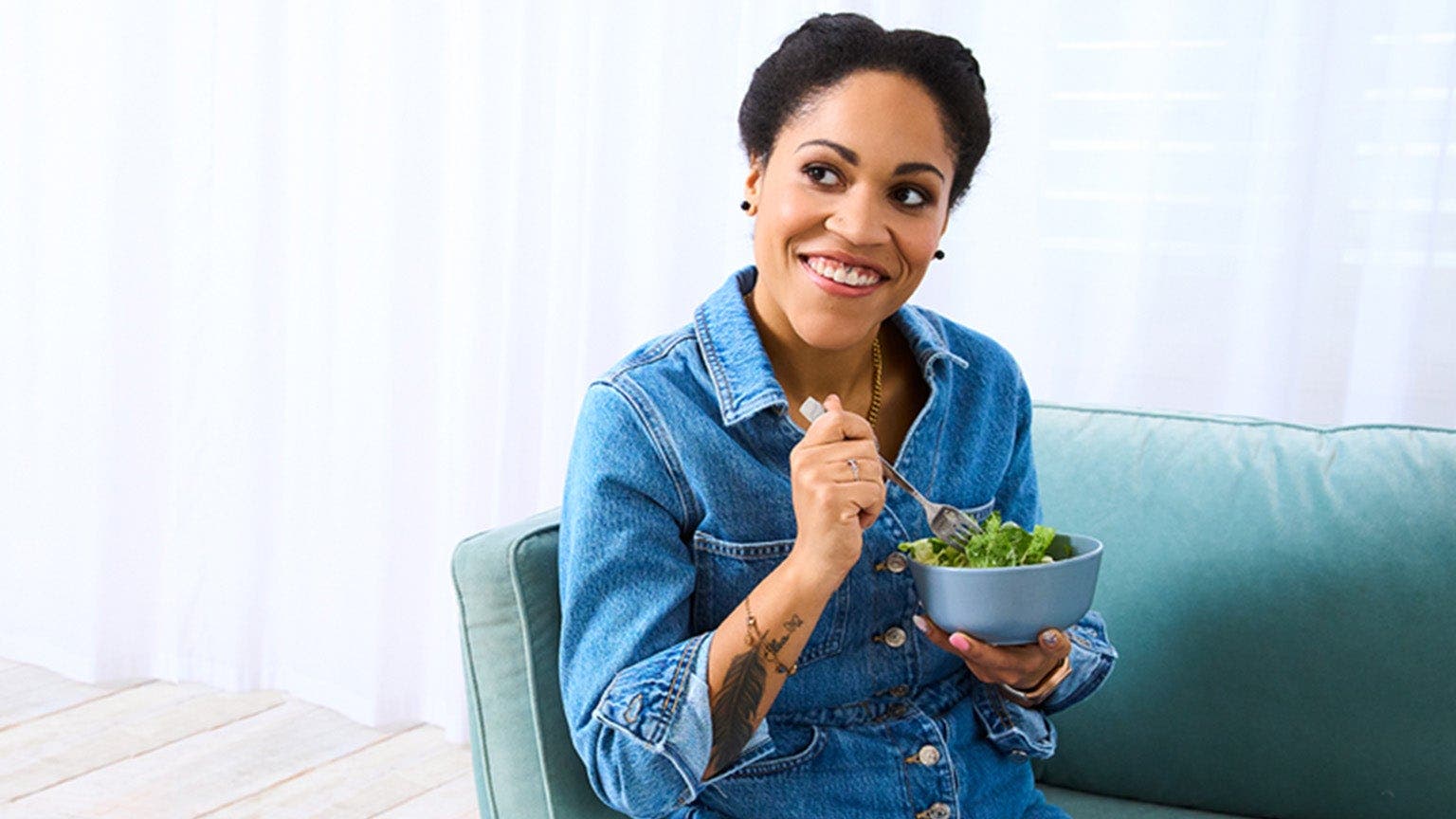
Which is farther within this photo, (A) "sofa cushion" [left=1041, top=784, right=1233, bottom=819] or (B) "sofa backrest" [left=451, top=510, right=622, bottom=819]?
(A) "sofa cushion" [left=1041, top=784, right=1233, bottom=819]

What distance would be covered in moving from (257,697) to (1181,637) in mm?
1912

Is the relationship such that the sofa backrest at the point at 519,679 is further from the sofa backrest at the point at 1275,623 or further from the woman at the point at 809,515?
the sofa backrest at the point at 1275,623

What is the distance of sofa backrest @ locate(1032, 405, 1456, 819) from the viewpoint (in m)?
1.61

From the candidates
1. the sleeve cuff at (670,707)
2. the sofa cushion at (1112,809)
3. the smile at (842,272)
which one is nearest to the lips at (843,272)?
the smile at (842,272)

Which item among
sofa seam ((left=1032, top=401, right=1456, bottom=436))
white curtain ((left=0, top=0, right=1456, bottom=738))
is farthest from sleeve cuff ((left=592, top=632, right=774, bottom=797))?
white curtain ((left=0, top=0, right=1456, bottom=738))

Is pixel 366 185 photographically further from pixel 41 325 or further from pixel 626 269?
pixel 41 325

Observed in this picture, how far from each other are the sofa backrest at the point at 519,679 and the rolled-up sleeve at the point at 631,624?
Answer: 51mm

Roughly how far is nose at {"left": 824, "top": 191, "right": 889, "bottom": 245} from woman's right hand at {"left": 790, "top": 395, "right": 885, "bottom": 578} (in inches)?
6.5

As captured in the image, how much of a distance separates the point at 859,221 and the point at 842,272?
0.05 m

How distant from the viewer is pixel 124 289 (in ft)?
9.60

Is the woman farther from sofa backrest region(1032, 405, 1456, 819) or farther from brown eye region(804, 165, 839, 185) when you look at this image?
sofa backrest region(1032, 405, 1456, 819)

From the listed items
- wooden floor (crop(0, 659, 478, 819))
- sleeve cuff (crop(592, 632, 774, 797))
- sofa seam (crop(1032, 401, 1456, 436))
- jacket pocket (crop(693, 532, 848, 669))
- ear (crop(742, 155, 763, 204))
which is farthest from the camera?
wooden floor (crop(0, 659, 478, 819))

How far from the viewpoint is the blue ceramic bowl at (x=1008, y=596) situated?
4.03ft

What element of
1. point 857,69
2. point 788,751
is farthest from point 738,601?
point 857,69
